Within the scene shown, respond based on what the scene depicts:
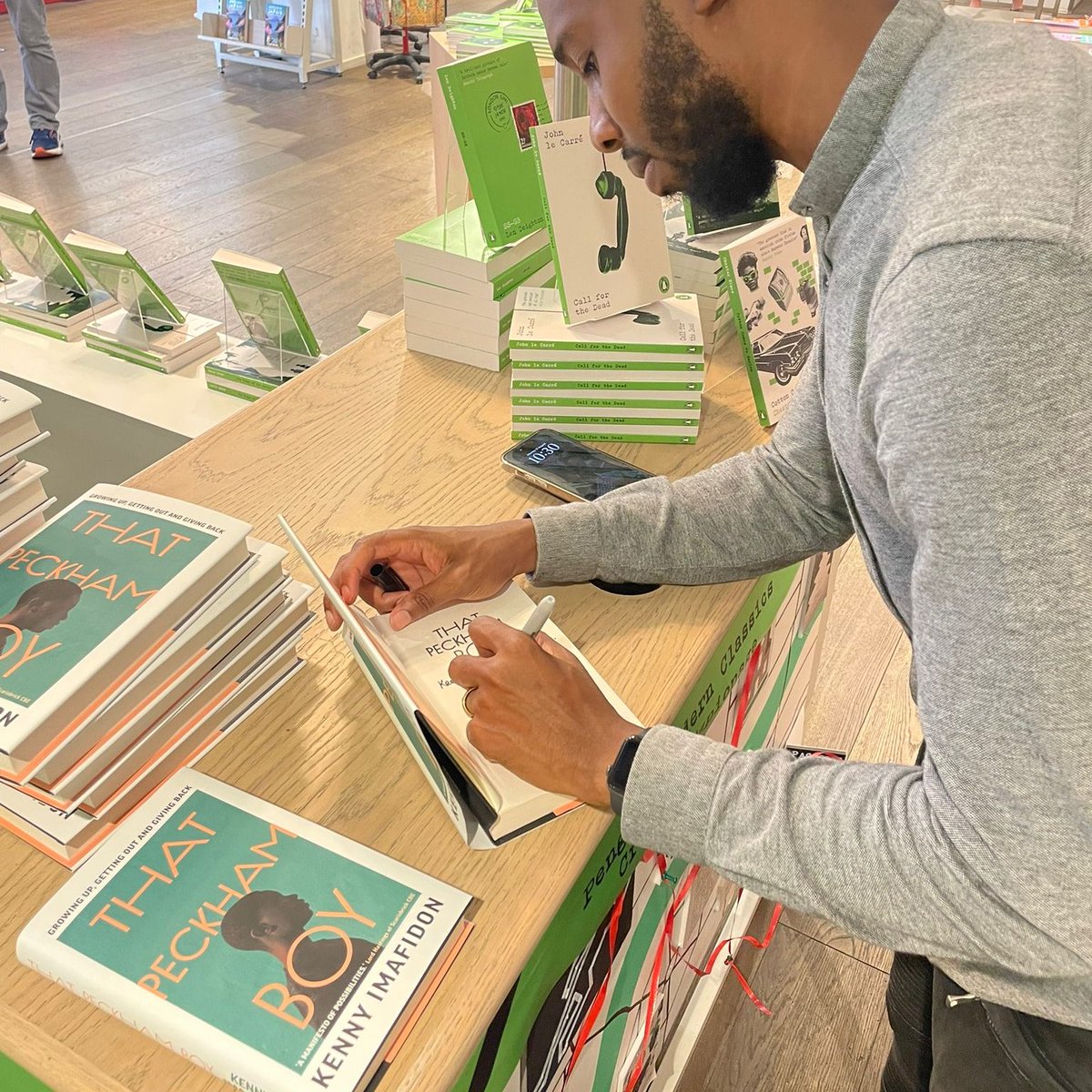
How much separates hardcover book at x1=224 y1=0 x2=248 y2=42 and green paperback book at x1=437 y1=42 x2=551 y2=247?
19.7 feet

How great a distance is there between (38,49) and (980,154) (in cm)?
569

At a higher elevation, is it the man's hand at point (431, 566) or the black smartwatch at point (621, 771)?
the man's hand at point (431, 566)

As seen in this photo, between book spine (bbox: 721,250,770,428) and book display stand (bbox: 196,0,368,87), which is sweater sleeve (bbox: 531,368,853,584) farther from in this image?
book display stand (bbox: 196,0,368,87)

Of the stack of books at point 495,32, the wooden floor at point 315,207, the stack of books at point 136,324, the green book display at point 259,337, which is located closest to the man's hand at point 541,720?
the green book display at point 259,337

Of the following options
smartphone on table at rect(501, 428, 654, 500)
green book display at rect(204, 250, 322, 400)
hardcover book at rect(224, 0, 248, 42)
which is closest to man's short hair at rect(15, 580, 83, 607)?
smartphone on table at rect(501, 428, 654, 500)

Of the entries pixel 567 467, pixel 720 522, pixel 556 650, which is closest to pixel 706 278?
pixel 567 467

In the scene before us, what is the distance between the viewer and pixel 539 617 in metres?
0.93

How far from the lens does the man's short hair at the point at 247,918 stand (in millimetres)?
746

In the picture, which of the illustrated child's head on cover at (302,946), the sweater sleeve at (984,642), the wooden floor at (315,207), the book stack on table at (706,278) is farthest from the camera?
the wooden floor at (315,207)

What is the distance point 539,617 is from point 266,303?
1099mm

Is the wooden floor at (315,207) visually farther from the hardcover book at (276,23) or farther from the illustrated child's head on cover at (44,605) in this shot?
the illustrated child's head on cover at (44,605)

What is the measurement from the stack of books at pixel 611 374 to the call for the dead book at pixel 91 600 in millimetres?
534

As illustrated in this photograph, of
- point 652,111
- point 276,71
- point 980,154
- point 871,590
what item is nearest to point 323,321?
point 871,590

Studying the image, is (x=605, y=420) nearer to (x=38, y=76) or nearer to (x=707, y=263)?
(x=707, y=263)
